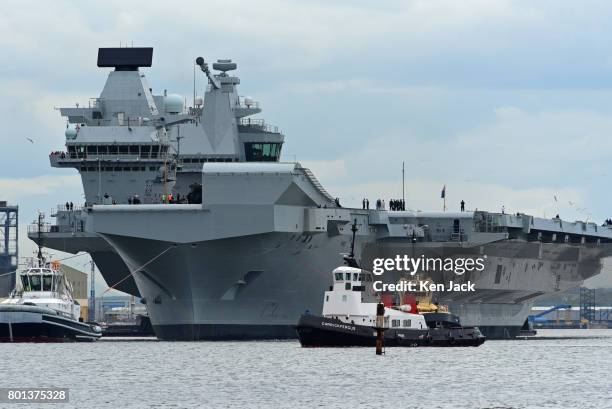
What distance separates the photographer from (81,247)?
79875 mm

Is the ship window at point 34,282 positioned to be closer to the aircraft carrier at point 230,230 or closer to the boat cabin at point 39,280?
the boat cabin at point 39,280

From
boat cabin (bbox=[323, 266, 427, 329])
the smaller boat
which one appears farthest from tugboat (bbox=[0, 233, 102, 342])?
boat cabin (bbox=[323, 266, 427, 329])

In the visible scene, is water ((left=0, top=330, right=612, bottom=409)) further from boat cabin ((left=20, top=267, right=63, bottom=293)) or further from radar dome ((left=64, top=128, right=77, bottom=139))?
radar dome ((left=64, top=128, right=77, bottom=139))

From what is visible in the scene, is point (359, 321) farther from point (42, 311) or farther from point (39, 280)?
point (39, 280)

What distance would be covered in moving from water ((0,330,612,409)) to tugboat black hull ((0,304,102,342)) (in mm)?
2643

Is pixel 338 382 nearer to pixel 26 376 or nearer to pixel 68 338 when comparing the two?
pixel 26 376

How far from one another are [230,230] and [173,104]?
67.9ft

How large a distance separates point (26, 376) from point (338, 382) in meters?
9.32

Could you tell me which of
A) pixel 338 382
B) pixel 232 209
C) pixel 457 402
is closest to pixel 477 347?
pixel 232 209

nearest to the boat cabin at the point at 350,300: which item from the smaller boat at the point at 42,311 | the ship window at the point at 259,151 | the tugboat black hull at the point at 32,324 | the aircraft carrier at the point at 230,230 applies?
the aircraft carrier at the point at 230,230

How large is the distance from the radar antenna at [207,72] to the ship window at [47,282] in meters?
12.5

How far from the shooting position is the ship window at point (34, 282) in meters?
76.2

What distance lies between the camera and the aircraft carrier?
67438 mm

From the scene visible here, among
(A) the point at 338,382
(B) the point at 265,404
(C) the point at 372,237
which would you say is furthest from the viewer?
(C) the point at 372,237
